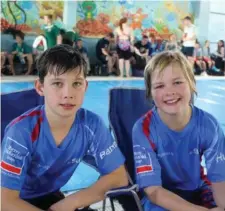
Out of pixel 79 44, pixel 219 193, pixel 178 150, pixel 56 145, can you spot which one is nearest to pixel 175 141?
pixel 178 150

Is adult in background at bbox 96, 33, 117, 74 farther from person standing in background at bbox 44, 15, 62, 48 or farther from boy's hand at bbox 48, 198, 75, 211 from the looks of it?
boy's hand at bbox 48, 198, 75, 211

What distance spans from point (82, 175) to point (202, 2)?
50.4 inches

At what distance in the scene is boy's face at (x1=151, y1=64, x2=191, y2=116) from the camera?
4.65 feet

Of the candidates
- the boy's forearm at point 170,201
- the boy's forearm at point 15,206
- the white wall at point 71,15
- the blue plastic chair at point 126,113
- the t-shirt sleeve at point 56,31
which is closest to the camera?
the boy's forearm at point 15,206

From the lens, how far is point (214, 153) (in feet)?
4.71

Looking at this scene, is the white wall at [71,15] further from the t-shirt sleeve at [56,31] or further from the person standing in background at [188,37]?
the person standing in background at [188,37]

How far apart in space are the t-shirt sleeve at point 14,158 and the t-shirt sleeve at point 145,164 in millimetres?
458

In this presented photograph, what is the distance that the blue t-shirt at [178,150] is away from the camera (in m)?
1.43

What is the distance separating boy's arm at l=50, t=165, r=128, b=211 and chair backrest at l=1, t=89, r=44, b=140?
0.42 m

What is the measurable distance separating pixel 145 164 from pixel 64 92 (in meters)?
0.45

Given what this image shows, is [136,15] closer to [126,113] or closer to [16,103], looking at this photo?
[126,113]

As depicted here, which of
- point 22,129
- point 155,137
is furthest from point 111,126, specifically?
point 22,129

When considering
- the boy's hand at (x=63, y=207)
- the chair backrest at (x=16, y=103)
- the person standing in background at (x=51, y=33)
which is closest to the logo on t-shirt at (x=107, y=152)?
the boy's hand at (x=63, y=207)

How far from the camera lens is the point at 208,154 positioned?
4.75 feet
